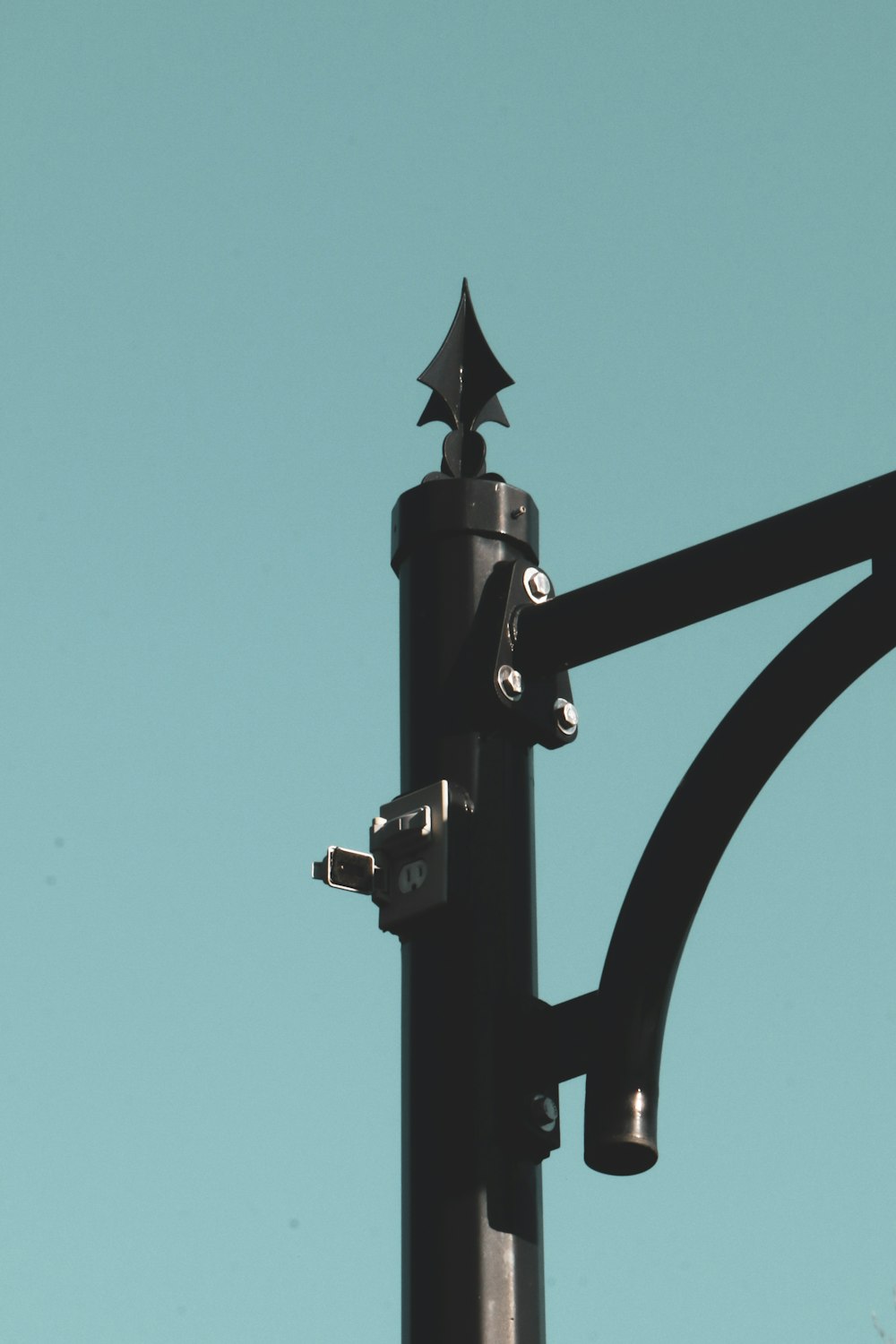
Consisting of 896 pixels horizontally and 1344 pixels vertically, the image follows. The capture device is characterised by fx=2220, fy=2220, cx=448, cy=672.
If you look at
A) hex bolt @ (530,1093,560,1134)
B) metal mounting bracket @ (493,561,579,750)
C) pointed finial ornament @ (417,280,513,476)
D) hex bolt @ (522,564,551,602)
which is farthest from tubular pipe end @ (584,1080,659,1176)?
pointed finial ornament @ (417,280,513,476)

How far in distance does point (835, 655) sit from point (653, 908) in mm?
429

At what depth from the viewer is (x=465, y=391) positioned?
378 centimetres

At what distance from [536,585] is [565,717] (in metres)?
0.22

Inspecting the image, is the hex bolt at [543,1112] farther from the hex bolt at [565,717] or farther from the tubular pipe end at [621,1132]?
the hex bolt at [565,717]

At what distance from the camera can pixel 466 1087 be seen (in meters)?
3.07

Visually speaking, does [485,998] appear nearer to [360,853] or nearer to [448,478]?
[360,853]

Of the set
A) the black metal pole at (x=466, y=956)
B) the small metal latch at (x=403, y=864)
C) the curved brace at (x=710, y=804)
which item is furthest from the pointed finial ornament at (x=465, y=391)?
the curved brace at (x=710, y=804)

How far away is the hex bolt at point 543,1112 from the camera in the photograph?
307 cm

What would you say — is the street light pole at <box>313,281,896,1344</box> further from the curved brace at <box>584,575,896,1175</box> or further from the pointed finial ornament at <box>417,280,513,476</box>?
the pointed finial ornament at <box>417,280,513,476</box>

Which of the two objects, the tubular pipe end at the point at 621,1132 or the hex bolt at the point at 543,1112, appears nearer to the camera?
the tubular pipe end at the point at 621,1132

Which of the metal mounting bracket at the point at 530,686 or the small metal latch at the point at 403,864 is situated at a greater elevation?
the metal mounting bracket at the point at 530,686

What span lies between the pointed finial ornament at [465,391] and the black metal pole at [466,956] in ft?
0.27

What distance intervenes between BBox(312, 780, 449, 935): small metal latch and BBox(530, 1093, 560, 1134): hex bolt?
312 mm

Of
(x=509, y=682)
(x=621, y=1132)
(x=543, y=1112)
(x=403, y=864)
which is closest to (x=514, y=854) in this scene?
(x=403, y=864)
